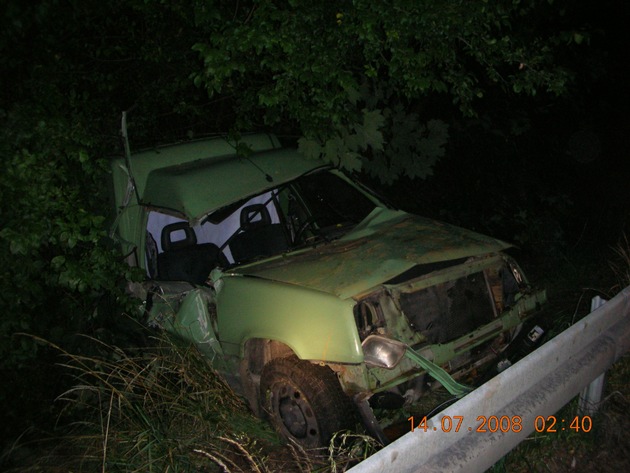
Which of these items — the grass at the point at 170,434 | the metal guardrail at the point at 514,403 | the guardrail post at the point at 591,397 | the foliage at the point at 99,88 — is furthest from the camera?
the foliage at the point at 99,88

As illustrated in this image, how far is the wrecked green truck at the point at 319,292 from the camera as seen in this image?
2.84 metres

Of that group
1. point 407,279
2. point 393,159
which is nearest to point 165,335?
point 407,279

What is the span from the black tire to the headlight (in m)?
0.32

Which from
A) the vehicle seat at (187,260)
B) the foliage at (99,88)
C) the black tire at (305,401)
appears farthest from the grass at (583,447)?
the foliage at (99,88)

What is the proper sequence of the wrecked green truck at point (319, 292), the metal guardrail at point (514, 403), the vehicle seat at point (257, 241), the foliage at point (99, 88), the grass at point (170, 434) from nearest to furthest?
the metal guardrail at point (514, 403) → the grass at point (170, 434) → the wrecked green truck at point (319, 292) → the foliage at point (99, 88) → the vehicle seat at point (257, 241)

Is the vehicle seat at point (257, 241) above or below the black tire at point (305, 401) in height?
above

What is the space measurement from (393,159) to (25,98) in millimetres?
3986

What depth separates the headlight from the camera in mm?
2723

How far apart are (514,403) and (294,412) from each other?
A: 125 cm

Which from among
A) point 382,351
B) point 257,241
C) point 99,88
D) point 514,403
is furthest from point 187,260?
point 514,403

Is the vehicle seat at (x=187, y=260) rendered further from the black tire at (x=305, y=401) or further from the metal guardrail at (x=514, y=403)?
the metal guardrail at (x=514, y=403)

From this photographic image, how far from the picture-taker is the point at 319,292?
2.92 meters
